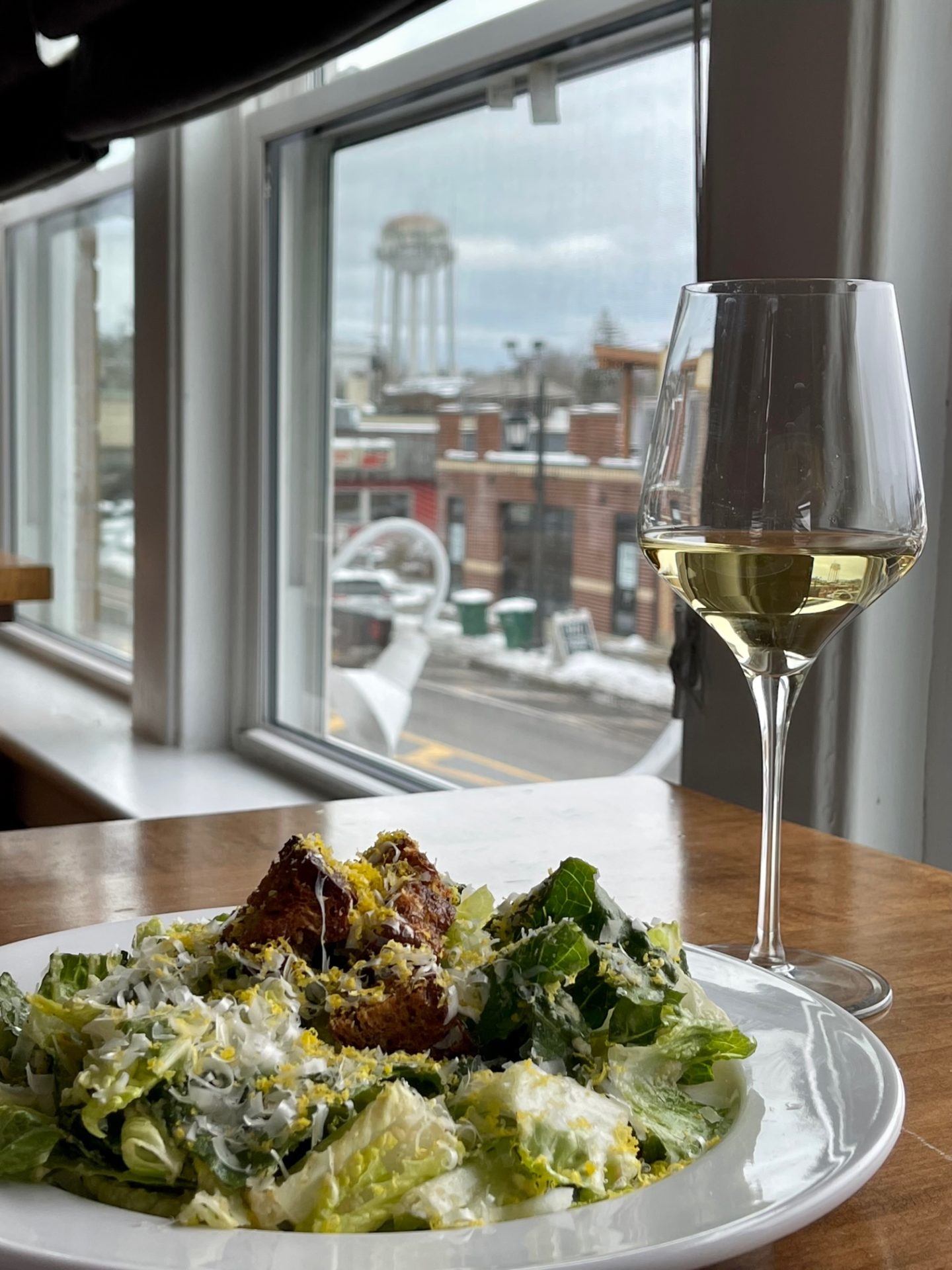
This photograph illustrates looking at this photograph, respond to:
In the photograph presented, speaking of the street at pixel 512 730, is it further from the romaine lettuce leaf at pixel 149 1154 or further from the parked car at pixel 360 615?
the romaine lettuce leaf at pixel 149 1154

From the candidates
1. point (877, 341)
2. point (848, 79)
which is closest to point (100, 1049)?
point (877, 341)

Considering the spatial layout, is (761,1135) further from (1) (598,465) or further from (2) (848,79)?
(1) (598,465)

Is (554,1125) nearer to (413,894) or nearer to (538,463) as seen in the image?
(413,894)

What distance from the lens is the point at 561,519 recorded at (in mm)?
1878

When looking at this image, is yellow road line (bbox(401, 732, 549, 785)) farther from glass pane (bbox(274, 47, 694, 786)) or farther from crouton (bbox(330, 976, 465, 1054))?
crouton (bbox(330, 976, 465, 1054))

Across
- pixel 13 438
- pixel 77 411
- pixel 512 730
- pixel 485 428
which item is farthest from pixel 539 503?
pixel 13 438

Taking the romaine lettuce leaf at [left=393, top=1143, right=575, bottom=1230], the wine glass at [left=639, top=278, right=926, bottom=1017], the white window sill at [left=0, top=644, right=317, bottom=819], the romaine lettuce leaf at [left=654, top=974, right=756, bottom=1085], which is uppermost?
the wine glass at [left=639, top=278, right=926, bottom=1017]

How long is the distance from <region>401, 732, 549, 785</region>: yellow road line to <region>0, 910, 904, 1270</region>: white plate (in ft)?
5.16

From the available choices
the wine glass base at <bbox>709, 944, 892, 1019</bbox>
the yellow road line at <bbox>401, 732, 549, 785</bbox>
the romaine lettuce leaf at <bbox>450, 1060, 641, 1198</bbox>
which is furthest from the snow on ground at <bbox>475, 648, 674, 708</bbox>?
the romaine lettuce leaf at <bbox>450, 1060, 641, 1198</bbox>

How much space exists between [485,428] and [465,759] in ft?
1.62

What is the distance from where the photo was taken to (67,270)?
11.8ft

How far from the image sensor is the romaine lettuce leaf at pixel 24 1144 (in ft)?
1.12

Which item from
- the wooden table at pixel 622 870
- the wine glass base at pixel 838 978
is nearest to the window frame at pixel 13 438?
the wooden table at pixel 622 870

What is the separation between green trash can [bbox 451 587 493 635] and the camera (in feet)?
6.78
